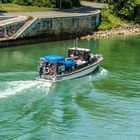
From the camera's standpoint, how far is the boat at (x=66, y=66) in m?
45.0

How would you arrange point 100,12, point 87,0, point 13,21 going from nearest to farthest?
point 13,21
point 100,12
point 87,0

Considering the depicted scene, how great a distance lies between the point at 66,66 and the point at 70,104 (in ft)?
27.9

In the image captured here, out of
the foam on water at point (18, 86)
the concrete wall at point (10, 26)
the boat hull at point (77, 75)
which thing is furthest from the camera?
the concrete wall at point (10, 26)

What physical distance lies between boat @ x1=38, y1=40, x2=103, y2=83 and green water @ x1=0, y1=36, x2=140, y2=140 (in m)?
0.70

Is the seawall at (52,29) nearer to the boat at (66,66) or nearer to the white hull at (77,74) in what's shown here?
the boat at (66,66)

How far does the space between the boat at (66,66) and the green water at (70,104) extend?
2.29 feet

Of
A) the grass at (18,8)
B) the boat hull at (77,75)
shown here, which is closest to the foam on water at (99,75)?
the boat hull at (77,75)

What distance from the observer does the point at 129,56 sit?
205 feet

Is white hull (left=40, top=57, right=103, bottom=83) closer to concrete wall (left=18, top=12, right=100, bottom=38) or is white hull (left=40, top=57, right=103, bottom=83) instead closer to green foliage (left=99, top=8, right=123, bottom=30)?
concrete wall (left=18, top=12, right=100, bottom=38)

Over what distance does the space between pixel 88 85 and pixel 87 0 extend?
68.6m

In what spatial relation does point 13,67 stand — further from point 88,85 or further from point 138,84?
point 138,84

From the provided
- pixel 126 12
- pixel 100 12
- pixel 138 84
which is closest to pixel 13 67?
pixel 138 84

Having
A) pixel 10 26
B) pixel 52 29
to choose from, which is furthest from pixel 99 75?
pixel 52 29

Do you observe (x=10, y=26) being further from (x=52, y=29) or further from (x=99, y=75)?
(x=99, y=75)
